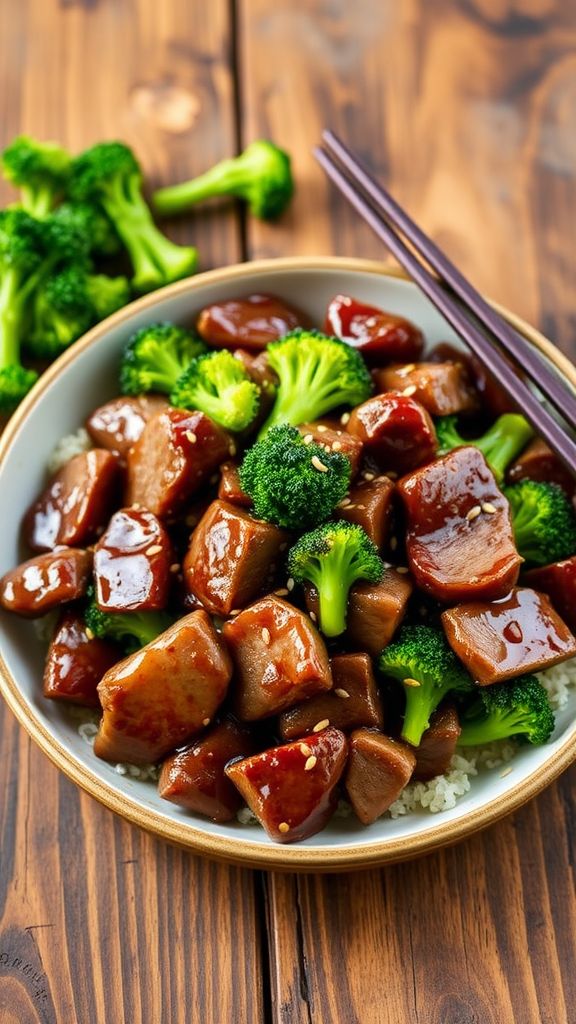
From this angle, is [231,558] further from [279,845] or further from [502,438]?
[502,438]

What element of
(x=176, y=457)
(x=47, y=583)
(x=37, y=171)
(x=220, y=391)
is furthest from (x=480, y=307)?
(x=37, y=171)

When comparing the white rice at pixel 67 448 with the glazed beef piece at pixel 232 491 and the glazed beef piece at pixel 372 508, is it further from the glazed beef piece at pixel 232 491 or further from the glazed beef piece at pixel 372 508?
the glazed beef piece at pixel 372 508

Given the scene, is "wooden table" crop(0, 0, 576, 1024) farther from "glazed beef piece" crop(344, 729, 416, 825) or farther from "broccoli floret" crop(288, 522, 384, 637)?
"broccoli floret" crop(288, 522, 384, 637)

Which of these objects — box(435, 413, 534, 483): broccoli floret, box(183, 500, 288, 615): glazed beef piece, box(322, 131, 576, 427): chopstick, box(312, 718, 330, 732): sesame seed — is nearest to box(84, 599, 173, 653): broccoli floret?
box(183, 500, 288, 615): glazed beef piece

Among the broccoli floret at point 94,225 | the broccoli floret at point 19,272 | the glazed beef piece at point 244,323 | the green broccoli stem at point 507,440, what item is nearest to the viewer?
the green broccoli stem at point 507,440

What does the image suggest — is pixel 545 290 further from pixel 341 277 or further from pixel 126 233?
pixel 126 233

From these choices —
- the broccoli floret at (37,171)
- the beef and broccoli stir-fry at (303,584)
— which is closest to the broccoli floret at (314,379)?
the beef and broccoli stir-fry at (303,584)

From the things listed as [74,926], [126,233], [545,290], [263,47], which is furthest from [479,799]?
[263,47]

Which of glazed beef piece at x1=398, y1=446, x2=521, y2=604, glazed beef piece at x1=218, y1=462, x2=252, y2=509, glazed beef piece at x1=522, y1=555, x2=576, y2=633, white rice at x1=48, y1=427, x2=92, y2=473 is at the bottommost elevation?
glazed beef piece at x1=522, y1=555, x2=576, y2=633
